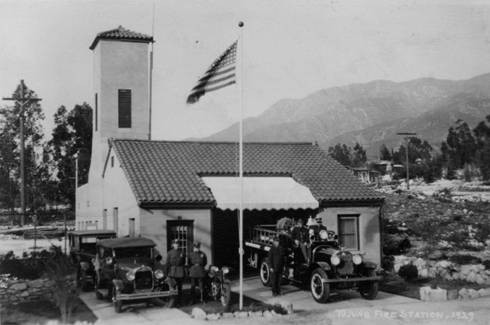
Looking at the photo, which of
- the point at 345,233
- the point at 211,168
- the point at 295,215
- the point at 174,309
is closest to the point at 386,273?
the point at 345,233

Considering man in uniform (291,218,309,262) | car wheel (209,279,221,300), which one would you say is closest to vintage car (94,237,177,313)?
car wheel (209,279,221,300)

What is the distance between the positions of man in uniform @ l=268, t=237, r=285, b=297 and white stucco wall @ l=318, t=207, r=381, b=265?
16.4 feet

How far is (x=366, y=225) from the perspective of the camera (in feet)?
67.3

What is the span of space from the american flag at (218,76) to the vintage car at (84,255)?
659cm

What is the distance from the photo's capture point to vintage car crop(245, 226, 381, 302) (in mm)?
14469

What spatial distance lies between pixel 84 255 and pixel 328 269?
7883 mm

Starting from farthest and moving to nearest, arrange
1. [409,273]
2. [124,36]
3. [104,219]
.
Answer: [124,36]
[104,219]
[409,273]

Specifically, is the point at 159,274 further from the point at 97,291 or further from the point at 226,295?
the point at 97,291

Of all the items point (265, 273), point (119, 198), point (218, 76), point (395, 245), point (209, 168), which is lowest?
point (265, 273)

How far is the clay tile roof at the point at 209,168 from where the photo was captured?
1881cm

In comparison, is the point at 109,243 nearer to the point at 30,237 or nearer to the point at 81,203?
the point at 81,203

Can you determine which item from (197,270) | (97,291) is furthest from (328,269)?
(97,291)

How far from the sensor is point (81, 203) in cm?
3173

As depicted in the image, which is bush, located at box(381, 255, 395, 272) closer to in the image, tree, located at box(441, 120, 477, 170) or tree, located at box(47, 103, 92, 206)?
tree, located at box(47, 103, 92, 206)
